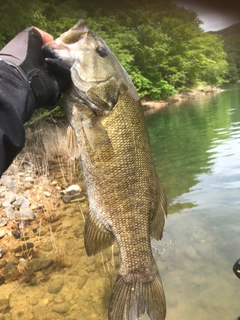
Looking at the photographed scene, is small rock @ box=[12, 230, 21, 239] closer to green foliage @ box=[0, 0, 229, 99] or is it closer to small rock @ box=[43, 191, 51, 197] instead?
small rock @ box=[43, 191, 51, 197]

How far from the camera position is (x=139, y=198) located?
1.99m

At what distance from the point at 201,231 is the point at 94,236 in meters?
3.56

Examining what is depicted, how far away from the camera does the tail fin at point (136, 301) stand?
6.39 ft

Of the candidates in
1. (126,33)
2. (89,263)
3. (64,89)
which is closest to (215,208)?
(89,263)

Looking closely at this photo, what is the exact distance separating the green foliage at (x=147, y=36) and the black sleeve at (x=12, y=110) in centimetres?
1384

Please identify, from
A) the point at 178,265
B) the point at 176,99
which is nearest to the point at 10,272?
the point at 178,265

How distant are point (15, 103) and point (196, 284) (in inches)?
131

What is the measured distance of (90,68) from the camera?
A: 1873mm

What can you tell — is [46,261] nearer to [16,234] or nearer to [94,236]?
[16,234]

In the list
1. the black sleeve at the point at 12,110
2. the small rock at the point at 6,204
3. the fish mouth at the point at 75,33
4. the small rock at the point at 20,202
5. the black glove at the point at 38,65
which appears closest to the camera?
the black sleeve at the point at 12,110

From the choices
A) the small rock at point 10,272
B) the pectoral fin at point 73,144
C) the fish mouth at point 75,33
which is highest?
the fish mouth at point 75,33

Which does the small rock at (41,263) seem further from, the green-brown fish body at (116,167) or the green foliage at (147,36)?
the green foliage at (147,36)

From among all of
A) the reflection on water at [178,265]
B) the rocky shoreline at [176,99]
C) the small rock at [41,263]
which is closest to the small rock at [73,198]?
the reflection on water at [178,265]

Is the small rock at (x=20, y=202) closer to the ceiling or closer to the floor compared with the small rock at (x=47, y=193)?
closer to the ceiling
